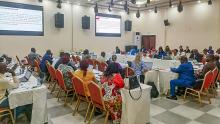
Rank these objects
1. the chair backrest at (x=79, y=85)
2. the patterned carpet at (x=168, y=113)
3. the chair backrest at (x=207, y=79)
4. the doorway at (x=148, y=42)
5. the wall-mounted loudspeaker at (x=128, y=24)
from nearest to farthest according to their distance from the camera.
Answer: the chair backrest at (x=79, y=85) → the patterned carpet at (x=168, y=113) → the chair backrest at (x=207, y=79) → the doorway at (x=148, y=42) → the wall-mounted loudspeaker at (x=128, y=24)

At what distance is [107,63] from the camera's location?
589cm

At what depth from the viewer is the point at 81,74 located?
3.80 metres

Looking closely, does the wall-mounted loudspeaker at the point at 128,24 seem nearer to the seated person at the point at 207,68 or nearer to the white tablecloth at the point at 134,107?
the seated person at the point at 207,68

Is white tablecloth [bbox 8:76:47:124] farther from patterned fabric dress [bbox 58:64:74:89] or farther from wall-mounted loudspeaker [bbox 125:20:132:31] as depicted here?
wall-mounted loudspeaker [bbox 125:20:132:31]

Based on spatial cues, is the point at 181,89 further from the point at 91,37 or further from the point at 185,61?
the point at 91,37

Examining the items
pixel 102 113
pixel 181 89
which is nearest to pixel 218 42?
pixel 181 89

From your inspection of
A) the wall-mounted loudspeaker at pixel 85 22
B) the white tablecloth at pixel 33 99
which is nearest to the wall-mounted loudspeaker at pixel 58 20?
the wall-mounted loudspeaker at pixel 85 22

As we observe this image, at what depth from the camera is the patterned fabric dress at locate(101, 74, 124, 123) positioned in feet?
10.3

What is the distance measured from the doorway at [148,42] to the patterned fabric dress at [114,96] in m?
10.5

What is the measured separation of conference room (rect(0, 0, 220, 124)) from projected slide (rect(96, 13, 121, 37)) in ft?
0.21

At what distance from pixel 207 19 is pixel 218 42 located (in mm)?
1405

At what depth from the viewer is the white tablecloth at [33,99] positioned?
2.88 m

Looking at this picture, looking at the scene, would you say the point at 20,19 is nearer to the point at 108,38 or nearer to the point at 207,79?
the point at 108,38

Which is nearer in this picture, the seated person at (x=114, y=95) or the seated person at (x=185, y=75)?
the seated person at (x=114, y=95)
